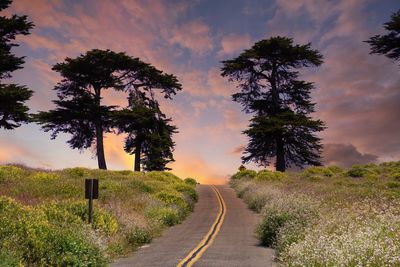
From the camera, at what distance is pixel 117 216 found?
19906mm

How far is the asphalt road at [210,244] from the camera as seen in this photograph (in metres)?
14.2

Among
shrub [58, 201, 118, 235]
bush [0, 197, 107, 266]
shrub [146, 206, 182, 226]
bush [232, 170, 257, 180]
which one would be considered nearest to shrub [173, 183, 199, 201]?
shrub [146, 206, 182, 226]

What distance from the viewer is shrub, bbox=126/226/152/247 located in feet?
60.4

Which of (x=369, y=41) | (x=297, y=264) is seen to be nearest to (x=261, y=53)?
(x=369, y=41)

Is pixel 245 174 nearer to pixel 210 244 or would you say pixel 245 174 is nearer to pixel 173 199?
pixel 173 199

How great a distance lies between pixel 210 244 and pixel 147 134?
118 feet

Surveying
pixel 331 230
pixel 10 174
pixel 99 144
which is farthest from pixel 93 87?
pixel 331 230

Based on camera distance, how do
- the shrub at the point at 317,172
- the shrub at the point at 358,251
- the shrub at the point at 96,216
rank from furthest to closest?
the shrub at the point at 317,172
the shrub at the point at 96,216
the shrub at the point at 358,251

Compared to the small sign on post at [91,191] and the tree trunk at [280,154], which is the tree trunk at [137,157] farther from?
the small sign on post at [91,191]

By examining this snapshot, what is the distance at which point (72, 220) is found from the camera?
1633 centimetres

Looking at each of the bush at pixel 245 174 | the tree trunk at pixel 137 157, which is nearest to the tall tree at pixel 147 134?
the tree trunk at pixel 137 157

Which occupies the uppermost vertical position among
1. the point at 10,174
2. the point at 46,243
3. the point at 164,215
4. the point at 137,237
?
the point at 10,174

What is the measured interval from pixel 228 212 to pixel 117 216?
38.1ft

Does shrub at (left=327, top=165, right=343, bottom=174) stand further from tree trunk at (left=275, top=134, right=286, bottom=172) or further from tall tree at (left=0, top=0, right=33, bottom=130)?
tall tree at (left=0, top=0, right=33, bottom=130)
